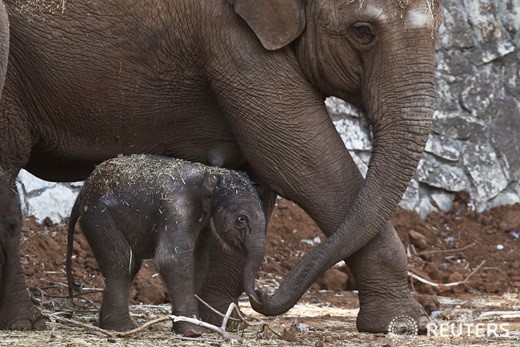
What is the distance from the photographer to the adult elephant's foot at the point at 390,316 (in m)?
8.83

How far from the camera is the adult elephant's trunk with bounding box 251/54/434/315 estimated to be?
28.0 ft

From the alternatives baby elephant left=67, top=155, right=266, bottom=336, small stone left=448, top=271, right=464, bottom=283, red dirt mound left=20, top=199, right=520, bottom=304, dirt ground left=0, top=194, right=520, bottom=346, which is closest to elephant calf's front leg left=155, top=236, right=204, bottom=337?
baby elephant left=67, top=155, right=266, bottom=336

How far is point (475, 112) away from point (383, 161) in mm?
5633

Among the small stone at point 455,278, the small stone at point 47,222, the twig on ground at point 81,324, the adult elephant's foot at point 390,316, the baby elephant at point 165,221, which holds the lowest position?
the twig on ground at point 81,324

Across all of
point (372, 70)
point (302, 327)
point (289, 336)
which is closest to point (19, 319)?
point (289, 336)

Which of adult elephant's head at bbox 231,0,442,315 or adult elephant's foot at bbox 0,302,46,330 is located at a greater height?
adult elephant's head at bbox 231,0,442,315

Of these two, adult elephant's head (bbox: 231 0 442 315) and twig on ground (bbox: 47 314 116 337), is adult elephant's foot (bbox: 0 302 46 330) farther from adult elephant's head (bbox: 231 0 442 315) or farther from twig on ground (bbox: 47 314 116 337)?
adult elephant's head (bbox: 231 0 442 315)

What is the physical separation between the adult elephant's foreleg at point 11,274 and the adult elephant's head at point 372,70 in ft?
4.32

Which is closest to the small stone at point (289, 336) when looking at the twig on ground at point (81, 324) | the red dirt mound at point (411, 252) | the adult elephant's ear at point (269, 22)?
the twig on ground at point (81, 324)

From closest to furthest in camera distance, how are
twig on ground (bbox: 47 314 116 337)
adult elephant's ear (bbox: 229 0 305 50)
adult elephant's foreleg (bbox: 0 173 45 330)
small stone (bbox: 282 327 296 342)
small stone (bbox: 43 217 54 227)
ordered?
1. twig on ground (bbox: 47 314 116 337)
2. small stone (bbox: 282 327 296 342)
3. adult elephant's foreleg (bbox: 0 173 45 330)
4. adult elephant's ear (bbox: 229 0 305 50)
5. small stone (bbox: 43 217 54 227)

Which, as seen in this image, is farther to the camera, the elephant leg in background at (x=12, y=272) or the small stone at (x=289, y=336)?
the elephant leg in background at (x=12, y=272)

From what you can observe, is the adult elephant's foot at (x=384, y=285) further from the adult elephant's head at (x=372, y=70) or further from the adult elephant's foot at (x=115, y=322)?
the adult elephant's foot at (x=115, y=322)

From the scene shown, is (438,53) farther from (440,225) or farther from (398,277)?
(398,277)

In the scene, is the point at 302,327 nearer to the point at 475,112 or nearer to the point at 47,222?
the point at 47,222
